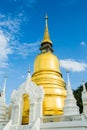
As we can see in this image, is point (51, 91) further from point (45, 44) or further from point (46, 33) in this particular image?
point (46, 33)

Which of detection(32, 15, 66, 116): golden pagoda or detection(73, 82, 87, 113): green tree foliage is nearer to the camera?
detection(32, 15, 66, 116): golden pagoda

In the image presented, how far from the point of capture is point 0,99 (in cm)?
1767

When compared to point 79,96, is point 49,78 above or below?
above

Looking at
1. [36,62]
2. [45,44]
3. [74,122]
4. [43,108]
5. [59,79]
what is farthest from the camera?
[45,44]

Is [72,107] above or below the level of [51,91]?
below

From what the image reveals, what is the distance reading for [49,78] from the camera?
59.9 feet

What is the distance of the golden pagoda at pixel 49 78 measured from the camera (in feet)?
52.9

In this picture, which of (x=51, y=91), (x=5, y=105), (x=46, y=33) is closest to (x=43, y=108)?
(x=51, y=91)

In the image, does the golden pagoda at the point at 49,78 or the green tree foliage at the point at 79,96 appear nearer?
the golden pagoda at the point at 49,78

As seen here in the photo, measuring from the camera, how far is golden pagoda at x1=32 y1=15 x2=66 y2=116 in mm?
16109

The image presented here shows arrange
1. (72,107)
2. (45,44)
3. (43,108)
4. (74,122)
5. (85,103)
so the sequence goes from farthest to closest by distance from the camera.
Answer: (45,44) < (85,103) < (43,108) < (72,107) < (74,122)

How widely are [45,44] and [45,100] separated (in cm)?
846

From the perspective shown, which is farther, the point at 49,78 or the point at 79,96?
the point at 79,96

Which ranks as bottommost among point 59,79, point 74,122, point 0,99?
point 74,122
